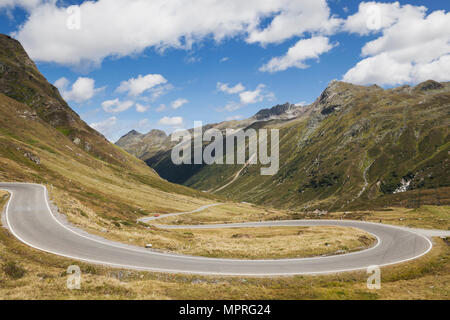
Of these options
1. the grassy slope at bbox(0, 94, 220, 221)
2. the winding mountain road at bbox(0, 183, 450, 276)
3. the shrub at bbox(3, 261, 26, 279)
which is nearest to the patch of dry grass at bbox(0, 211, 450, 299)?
the shrub at bbox(3, 261, 26, 279)

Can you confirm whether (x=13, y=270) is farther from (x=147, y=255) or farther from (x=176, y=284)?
(x=176, y=284)

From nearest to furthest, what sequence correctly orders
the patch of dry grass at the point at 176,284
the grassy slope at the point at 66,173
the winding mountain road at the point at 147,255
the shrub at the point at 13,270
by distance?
the patch of dry grass at the point at 176,284 < the shrub at the point at 13,270 < the winding mountain road at the point at 147,255 < the grassy slope at the point at 66,173

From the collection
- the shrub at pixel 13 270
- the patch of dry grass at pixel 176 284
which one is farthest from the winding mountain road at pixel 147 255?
the shrub at pixel 13 270

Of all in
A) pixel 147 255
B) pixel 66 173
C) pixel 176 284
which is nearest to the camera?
pixel 176 284

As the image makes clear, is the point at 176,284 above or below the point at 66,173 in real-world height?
below

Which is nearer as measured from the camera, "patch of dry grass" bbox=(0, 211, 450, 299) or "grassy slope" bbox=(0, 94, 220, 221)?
"patch of dry grass" bbox=(0, 211, 450, 299)

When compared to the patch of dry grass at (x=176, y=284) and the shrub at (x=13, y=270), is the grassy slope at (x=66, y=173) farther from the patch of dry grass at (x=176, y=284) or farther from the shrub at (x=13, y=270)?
the shrub at (x=13, y=270)

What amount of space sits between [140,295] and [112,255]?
1389cm

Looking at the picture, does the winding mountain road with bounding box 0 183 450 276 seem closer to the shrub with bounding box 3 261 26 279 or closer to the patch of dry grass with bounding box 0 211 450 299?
the patch of dry grass with bounding box 0 211 450 299

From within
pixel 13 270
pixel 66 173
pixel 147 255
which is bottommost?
pixel 147 255

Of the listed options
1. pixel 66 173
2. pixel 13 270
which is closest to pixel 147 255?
pixel 13 270

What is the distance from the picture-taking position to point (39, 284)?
796 inches
